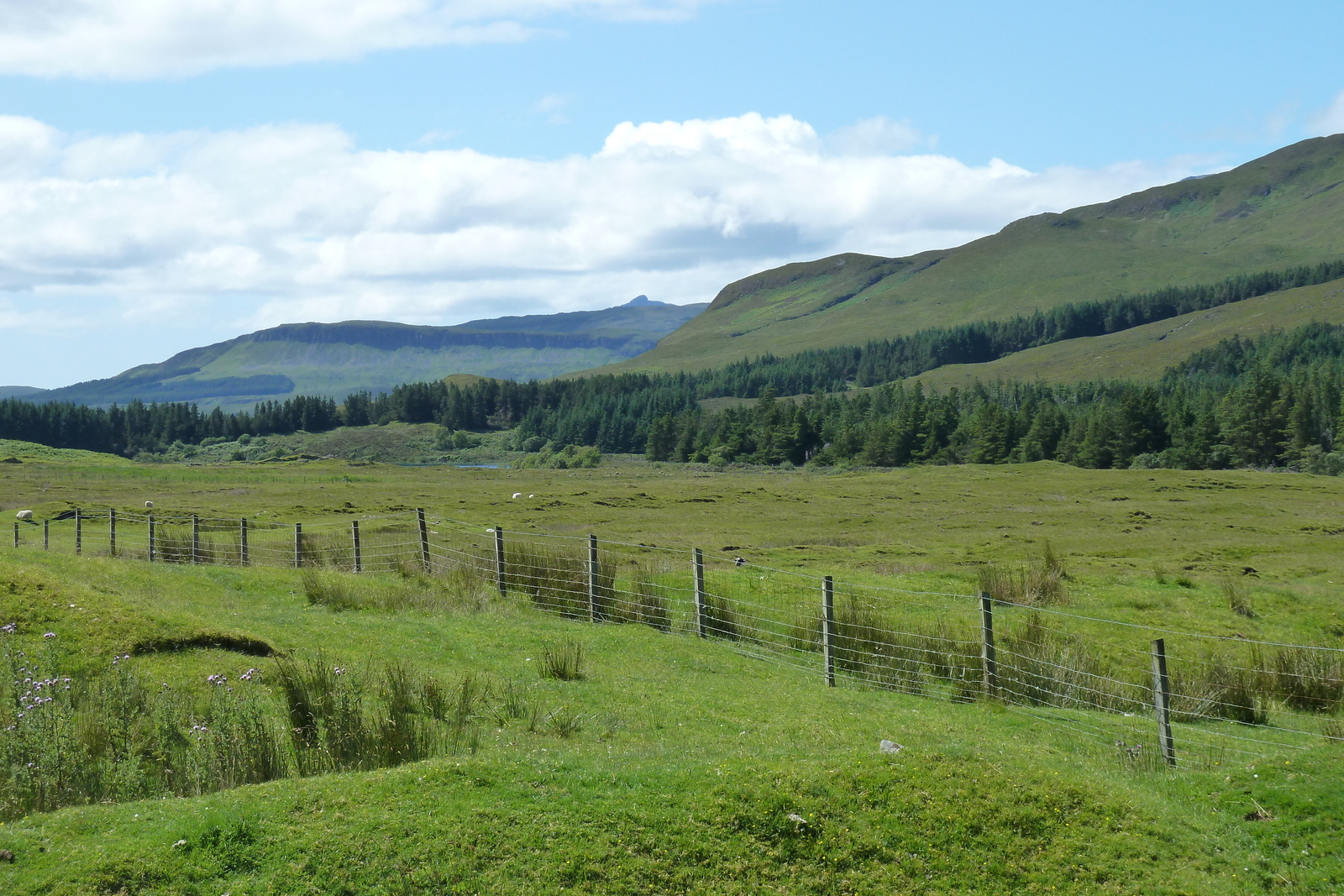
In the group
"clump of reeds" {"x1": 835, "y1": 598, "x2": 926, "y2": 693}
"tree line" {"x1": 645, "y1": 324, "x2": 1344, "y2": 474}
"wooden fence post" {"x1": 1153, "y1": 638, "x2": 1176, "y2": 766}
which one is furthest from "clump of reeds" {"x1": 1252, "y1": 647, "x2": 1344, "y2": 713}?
"tree line" {"x1": 645, "y1": 324, "x2": 1344, "y2": 474}

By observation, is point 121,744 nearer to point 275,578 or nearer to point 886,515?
point 275,578

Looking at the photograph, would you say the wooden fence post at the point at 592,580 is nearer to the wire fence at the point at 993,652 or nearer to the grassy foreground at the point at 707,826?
the wire fence at the point at 993,652

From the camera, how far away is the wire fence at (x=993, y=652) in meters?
12.2

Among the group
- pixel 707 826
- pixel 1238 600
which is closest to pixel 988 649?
pixel 707 826

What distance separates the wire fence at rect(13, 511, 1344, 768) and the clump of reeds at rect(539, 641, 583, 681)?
398 centimetres

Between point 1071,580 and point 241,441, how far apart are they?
179 meters

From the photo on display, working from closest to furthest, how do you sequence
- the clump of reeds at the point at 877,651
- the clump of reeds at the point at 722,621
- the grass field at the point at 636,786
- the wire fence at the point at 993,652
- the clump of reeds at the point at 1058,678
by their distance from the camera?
1. the grass field at the point at 636,786
2. the wire fence at the point at 993,652
3. the clump of reeds at the point at 1058,678
4. the clump of reeds at the point at 877,651
5. the clump of reeds at the point at 722,621

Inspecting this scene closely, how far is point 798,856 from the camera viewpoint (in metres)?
6.95

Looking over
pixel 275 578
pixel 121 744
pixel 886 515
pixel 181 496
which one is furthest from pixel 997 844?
pixel 181 496

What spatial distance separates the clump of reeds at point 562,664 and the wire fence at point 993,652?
13.0 feet

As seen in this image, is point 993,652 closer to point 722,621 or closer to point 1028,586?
point 722,621

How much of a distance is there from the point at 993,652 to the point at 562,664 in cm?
635

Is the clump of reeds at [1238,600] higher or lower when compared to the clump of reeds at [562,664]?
lower

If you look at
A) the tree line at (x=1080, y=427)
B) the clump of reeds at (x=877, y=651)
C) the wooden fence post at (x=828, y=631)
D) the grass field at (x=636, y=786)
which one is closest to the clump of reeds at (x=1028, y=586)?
the grass field at (x=636, y=786)
